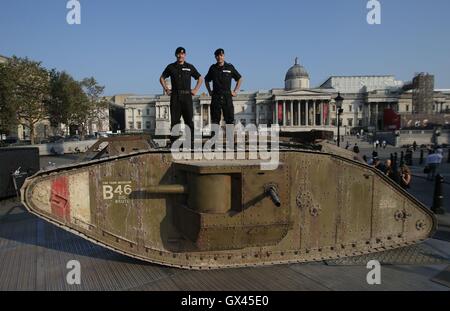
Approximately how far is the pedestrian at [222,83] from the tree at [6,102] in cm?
3415

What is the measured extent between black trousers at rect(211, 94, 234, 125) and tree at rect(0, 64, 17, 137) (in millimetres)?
34142

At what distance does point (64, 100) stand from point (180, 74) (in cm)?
4305

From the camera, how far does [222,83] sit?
6.59 m

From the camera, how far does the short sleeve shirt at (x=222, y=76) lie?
657 cm

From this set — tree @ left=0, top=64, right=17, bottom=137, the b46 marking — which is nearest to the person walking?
the b46 marking

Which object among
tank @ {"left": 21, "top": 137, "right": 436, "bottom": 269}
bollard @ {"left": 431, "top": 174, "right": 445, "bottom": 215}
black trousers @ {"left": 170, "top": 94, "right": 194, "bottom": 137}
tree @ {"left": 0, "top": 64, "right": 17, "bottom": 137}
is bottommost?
bollard @ {"left": 431, "top": 174, "right": 445, "bottom": 215}

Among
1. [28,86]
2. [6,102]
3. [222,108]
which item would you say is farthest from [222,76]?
[28,86]

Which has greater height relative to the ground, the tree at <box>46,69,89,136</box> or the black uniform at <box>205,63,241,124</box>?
the tree at <box>46,69,89,136</box>

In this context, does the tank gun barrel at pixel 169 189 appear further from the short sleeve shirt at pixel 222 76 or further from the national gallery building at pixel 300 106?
the national gallery building at pixel 300 106

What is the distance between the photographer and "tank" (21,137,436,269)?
489cm

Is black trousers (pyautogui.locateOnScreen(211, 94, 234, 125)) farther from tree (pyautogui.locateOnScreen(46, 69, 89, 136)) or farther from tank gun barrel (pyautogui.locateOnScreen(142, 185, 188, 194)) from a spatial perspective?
tree (pyautogui.locateOnScreen(46, 69, 89, 136))

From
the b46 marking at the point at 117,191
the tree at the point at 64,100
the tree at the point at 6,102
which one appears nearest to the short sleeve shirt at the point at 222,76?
the b46 marking at the point at 117,191
